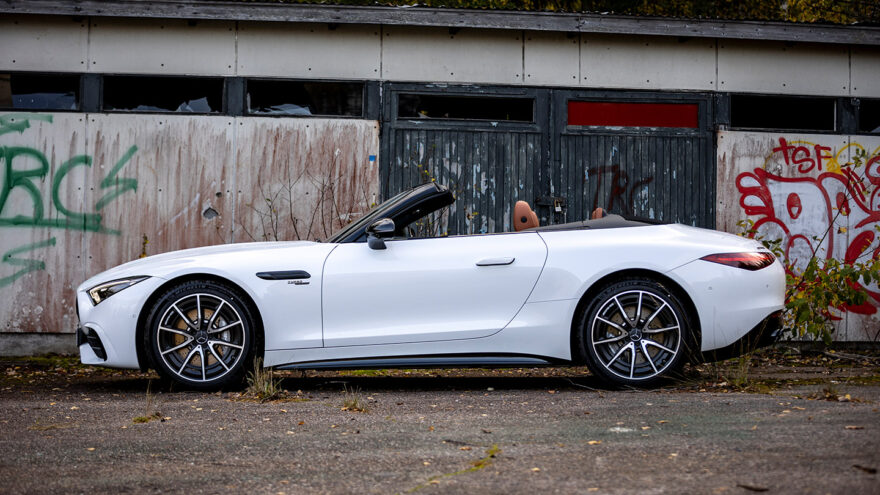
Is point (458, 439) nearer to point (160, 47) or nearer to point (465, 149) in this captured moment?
point (465, 149)

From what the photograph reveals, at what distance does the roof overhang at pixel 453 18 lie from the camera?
9.93 metres

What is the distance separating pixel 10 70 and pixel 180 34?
68.4 inches

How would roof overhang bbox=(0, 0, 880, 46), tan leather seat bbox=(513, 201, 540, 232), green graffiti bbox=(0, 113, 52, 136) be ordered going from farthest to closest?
green graffiti bbox=(0, 113, 52, 136) → roof overhang bbox=(0, 0, 880, 46) → tan leather seat bbox=(513, 201, 540, 232)

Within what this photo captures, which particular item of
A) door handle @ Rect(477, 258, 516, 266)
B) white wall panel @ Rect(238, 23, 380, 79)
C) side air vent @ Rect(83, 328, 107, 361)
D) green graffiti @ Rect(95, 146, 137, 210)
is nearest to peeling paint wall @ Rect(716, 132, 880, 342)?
white wall panel @ Rect(238, 23, 380, 79)

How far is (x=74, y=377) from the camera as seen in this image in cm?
818

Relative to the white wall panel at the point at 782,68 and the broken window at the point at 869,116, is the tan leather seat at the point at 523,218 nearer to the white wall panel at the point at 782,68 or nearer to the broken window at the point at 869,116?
the white wall panel at the point at 782,68

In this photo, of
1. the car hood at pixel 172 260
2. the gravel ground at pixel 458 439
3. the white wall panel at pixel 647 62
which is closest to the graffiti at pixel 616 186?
the white wall panel at pixel 647 62

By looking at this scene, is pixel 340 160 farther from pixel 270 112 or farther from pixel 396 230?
pixel 396 230

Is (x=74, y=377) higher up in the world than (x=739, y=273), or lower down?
lower down

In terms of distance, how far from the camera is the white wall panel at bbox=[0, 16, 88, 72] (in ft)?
33.2

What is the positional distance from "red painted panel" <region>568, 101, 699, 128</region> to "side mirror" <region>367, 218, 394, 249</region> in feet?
14.7

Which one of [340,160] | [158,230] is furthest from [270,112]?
[158,230]

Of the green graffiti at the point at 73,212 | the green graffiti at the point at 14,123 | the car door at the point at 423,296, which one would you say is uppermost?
the green graffiti at the point at 14,123

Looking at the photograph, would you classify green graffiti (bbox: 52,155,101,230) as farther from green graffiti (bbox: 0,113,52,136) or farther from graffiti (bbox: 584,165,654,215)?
graffiti (bbox: 584,165,654,215)
